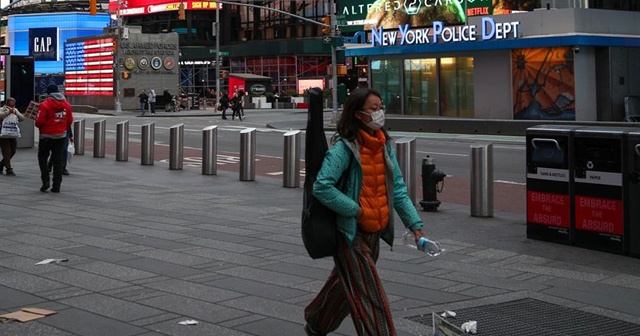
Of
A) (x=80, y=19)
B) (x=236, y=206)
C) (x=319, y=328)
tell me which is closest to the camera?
(x=319, y=328)

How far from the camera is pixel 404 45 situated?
39.6m

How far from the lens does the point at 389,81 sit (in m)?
41.4

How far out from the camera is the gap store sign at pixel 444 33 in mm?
35031

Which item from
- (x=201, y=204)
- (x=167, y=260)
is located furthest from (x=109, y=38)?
(x=167, y=260)

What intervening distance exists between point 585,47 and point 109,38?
40977 millimetres

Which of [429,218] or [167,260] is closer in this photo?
[167,260]

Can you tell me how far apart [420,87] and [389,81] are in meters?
2.19

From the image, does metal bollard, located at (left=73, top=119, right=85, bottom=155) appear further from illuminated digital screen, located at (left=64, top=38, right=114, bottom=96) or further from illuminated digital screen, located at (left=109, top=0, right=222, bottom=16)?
illuminated digital screen, located at (left=109, top=0, right=222, bottom=16)

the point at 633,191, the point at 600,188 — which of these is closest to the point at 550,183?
the point at 600,188

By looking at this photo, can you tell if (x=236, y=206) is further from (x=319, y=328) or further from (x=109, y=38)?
(x=109, y=38)

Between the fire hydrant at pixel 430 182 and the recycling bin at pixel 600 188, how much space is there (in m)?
3.10

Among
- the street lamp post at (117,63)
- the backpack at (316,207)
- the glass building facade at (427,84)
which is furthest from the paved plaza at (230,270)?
the street lamp post at (117,63)

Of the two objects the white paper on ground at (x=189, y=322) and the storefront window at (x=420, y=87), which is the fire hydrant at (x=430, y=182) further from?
the storefront window at (x=420, y=87)

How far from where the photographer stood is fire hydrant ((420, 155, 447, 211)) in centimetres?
1232
